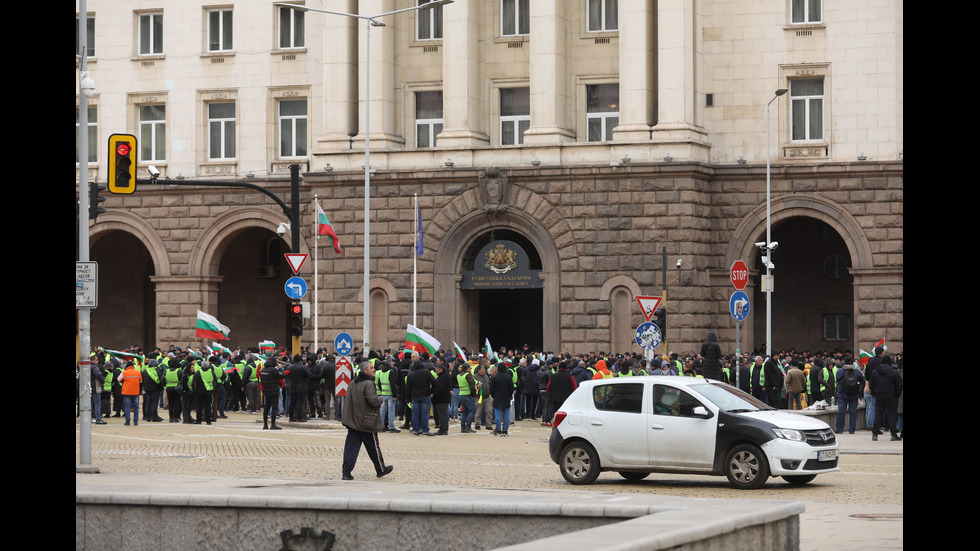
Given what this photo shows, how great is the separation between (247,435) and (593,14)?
20851mm

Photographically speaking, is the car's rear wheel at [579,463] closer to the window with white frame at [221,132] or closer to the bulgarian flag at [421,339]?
the bulgarian flag at [421,339]

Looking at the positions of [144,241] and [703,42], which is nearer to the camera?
[703,42]

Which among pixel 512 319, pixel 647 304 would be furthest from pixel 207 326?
pixel 647 304

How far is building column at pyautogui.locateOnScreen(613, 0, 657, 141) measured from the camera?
1784 inches

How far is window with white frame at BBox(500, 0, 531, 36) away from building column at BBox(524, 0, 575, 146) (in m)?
1.50

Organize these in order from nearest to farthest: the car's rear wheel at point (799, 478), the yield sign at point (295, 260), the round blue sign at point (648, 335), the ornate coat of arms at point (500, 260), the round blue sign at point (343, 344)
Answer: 1. the car's rear wheel at point (799, 478)
2. the round blue sign at point (648, 335)
3. the round blue sign at point (343, 344)
4. the yield sign at point (295, 260)
5. the ornate coat of arms at point (500, 260)

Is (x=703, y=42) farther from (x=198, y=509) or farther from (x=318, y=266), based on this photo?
(x=198, y=509)

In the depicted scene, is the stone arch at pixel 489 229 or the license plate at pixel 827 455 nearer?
the license plate at pixel 827 455

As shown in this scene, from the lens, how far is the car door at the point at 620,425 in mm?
21047

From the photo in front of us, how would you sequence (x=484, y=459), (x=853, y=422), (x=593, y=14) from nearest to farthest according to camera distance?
(x=484, y=459)
(x=853, y=422)
(x=593, y=14)

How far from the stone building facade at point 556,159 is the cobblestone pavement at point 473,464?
11468 millimetres

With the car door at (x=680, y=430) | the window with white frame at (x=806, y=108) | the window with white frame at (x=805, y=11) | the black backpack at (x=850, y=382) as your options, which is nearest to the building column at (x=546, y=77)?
the window with white frame at (x=806, y=108)
